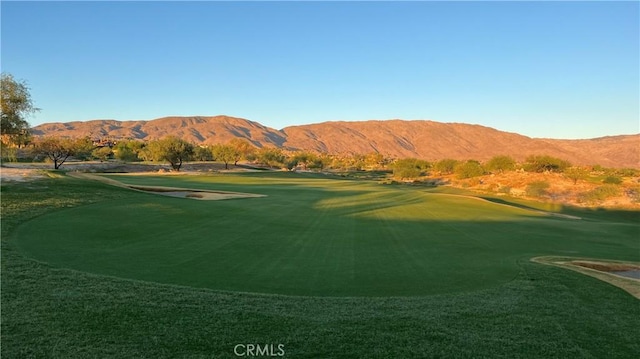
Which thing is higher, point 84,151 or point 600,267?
point 84,151

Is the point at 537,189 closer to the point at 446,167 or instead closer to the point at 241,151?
the point at 446,167

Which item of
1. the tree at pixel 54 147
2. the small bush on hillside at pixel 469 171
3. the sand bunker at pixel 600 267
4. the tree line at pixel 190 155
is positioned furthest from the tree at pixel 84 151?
the sand bunker at pixel 600 267

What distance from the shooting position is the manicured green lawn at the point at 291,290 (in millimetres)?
6547

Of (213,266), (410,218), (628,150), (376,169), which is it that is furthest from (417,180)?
(628,150)

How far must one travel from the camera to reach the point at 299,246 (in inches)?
613

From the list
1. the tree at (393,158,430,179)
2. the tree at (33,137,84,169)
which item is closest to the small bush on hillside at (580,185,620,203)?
the tree at (393,158,430,179)

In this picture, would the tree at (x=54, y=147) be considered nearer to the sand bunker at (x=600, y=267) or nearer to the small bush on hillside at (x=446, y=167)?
the sand bunker at (x=600, y=267)

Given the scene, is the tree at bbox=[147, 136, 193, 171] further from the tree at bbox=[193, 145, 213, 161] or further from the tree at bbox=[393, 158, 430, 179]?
the tree at bbox=[393, 158, 430, 179]

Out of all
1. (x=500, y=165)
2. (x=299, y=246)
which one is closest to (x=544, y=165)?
(x=500, y=165)

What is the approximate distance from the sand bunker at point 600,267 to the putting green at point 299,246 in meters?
1.11

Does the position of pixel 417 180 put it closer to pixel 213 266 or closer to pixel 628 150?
pixel 213 266

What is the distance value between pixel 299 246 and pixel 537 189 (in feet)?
162

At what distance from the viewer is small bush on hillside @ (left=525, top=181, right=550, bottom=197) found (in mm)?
52866

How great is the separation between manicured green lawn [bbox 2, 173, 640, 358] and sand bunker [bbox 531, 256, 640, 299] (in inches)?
35.8
